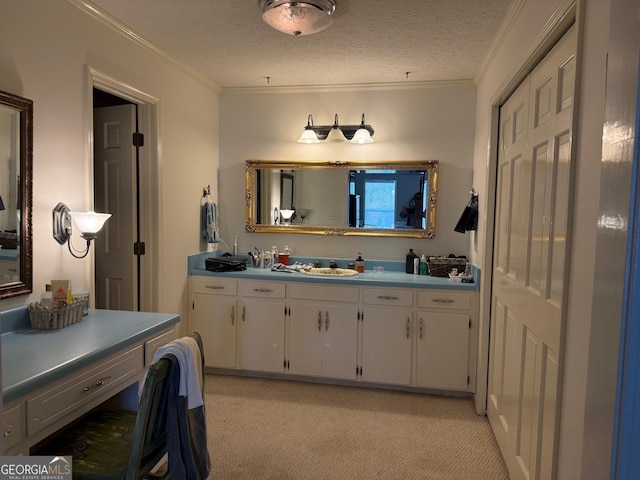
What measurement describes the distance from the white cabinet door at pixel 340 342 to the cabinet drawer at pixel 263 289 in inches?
16.0

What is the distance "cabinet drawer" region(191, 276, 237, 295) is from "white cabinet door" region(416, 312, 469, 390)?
154 centimetres

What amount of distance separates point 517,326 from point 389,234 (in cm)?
167

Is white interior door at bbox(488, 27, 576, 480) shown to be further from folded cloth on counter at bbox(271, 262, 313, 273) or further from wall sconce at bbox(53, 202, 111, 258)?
wall sconce at bbox(53, 202, 111, 258)

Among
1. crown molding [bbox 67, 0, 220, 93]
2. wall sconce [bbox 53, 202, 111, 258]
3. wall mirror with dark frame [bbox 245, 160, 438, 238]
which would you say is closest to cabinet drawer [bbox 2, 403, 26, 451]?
wall sconce [bbox 53, 202, 111, 258]

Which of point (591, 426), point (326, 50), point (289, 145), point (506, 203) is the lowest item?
point (591, 426)

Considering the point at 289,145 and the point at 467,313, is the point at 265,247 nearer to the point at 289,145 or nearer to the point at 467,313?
the point at 289,145

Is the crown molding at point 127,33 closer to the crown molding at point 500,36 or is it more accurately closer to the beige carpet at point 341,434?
the crown molding at point 500,36

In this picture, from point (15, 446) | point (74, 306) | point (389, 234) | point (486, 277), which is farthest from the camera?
point (389, 234)

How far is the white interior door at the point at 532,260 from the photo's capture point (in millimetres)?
1523

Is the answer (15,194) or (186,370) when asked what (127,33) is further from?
(186,370)

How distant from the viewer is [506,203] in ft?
7.84

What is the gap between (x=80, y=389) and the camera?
1567 mm

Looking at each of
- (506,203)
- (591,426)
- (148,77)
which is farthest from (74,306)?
(506,203)

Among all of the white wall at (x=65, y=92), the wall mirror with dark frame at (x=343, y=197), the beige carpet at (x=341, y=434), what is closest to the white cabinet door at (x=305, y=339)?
the beige carpet at (x=341, y=434)
